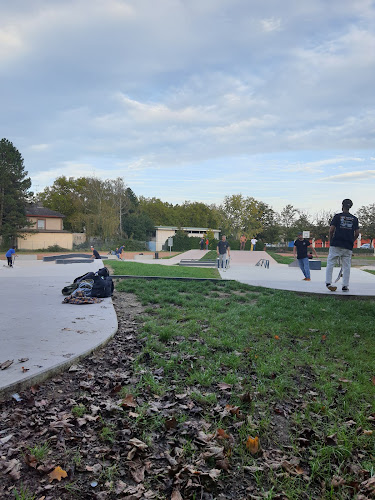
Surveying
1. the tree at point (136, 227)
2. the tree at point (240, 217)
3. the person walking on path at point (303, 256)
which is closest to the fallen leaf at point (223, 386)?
the person walking on path at point (303, 256)

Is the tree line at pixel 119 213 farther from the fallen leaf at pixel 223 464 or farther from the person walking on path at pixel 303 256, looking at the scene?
the fallen leaf at pixel 223 464

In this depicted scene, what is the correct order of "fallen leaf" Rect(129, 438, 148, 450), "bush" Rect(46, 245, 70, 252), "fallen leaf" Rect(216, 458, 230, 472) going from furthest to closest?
"bush" Rect(46, 245, 70, 252)
"fallen leaf" Rect(129, 438, 148, 450)
"fallen leaf" Rect(216, 458, 230, 472)

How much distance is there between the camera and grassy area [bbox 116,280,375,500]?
2.37m

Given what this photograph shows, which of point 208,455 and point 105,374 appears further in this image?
point 105,374

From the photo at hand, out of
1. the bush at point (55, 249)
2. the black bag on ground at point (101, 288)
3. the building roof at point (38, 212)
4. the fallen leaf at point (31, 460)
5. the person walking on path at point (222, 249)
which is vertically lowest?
the bush at point (55, 249)

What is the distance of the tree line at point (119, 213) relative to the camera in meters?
45.2

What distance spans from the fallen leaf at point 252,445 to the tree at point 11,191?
1847 inches

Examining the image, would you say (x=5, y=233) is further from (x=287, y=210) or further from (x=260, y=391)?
(x=287, y=210)

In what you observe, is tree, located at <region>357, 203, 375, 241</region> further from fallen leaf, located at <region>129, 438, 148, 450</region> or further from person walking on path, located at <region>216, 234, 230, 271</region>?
fallen leaf, located at <region>129, 438, 148, 450</region>

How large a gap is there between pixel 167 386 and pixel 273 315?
135 inches

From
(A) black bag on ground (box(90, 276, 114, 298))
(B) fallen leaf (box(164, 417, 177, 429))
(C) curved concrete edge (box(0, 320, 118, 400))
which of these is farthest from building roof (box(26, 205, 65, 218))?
(B) fallen leaf (box(164, 417, 177, 429))

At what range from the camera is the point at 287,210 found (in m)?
73.7

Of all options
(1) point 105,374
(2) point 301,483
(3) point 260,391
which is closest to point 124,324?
(1) point 105,374

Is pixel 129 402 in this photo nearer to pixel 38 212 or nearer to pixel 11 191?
pixel 11 191
